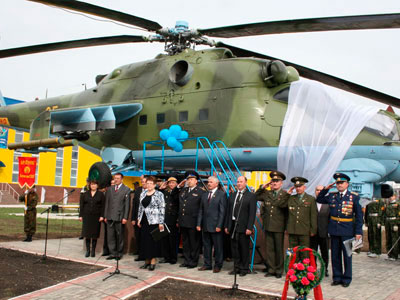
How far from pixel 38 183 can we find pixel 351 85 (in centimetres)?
3360

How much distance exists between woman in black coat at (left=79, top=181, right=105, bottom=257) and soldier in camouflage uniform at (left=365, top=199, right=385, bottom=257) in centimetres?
711

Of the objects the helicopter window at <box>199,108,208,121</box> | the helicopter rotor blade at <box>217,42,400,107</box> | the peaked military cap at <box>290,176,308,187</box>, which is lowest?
the peaked military cap at <box>290,176,308,187</box>

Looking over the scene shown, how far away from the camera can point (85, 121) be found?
1076cm

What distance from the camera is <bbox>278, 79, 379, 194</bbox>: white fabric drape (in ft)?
25.0

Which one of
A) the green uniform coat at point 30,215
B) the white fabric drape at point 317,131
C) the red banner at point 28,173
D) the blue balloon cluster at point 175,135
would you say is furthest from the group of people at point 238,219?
the red banner at point 28,173

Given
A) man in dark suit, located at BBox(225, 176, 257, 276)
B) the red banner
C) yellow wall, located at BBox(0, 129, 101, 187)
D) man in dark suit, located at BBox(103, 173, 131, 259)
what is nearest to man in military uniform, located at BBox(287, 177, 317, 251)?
man in dark suit, located at BBox(225, 176, 257, 276)

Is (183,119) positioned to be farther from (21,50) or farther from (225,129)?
(21,50)

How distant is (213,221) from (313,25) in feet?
13.7

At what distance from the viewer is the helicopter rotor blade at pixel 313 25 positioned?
6.93 metres

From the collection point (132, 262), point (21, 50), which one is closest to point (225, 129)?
point (132, 262)

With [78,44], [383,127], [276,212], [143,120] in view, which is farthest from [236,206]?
[78,44]

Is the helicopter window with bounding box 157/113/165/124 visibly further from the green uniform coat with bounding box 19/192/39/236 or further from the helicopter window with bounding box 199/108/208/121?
the green uniform coat with bounding box 19/192/39/236

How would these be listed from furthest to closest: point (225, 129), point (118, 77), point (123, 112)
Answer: point (118, 77), point (123, 112), point (225, 129)

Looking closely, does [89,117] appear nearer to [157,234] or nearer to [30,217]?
[30,217]
